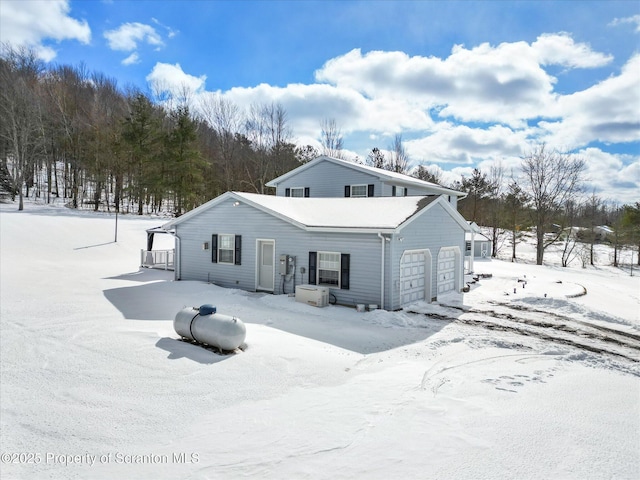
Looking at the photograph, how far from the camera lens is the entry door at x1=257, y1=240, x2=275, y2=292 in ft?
49.2

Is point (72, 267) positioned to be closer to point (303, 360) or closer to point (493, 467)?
point (303, 360)

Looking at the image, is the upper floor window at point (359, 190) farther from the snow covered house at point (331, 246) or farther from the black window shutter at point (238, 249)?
the black window shutter at point (238, 249)

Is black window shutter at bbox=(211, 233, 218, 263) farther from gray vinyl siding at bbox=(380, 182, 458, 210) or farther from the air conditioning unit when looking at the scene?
gray vinyl siding at bbox=(380, 182, 458, 210)

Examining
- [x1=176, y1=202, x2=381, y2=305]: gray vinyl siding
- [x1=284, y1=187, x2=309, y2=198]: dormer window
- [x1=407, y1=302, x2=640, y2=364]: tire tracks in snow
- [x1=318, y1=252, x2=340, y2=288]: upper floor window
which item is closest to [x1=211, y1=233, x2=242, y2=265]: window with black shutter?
[x1=176, y1=202, x2=381, y2=305]: gray vinyl siding

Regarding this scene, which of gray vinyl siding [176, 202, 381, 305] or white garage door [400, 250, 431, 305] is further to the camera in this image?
white garage door [400, 250, 431, 305]

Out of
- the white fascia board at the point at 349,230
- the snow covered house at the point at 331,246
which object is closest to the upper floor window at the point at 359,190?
the snow covered house at the point at 331,246

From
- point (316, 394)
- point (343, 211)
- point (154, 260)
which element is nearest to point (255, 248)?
point (343, 211)

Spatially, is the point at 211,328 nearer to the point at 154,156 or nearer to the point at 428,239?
the point at 428,239

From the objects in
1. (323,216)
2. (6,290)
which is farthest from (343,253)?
(6,290)

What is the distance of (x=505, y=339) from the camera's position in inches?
387

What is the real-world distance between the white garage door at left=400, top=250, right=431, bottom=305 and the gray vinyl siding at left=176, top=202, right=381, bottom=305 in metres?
1.26

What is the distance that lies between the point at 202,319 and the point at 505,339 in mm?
7583

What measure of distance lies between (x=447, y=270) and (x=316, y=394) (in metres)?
11.8

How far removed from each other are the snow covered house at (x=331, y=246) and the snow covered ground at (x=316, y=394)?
1412 mm
